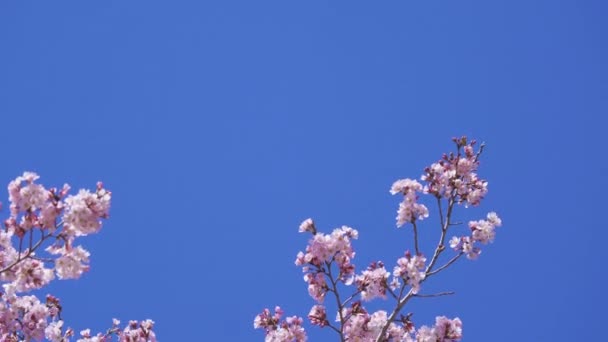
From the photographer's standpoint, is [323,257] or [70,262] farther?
[323,257]

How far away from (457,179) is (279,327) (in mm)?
4309

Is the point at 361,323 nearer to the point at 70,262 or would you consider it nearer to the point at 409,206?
the point at 409,206

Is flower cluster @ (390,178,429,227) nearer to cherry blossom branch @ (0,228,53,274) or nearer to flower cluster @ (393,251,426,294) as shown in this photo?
flower cluster @ (393,251,426,294)

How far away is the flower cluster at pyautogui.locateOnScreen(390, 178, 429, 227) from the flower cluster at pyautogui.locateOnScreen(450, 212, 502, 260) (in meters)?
0.85

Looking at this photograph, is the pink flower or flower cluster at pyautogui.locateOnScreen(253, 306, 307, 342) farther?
flower cluster at pyautogui.locateOnScreen(253, 306, 307, 342)

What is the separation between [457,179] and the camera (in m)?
10.5

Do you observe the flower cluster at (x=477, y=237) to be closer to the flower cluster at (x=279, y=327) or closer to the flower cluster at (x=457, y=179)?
the flower cluster at (x=457, y=179)

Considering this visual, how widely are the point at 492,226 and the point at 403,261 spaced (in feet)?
6.22

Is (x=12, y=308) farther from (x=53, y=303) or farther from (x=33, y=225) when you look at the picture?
(x=33, y=225)

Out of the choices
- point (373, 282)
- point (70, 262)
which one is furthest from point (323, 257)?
point (70, 262)

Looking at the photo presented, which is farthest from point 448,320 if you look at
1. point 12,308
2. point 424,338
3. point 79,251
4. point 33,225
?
point 12,308

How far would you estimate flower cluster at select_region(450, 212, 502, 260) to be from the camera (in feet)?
34.0

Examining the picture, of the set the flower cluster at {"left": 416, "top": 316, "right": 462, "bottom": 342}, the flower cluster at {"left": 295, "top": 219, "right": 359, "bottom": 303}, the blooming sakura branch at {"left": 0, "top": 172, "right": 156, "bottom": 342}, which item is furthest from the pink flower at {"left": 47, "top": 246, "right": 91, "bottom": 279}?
the flower cluster at {"left": 416, "top": 316, "right": 462, "bottom": 342}

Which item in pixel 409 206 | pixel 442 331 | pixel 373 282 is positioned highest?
pixel 409 206
